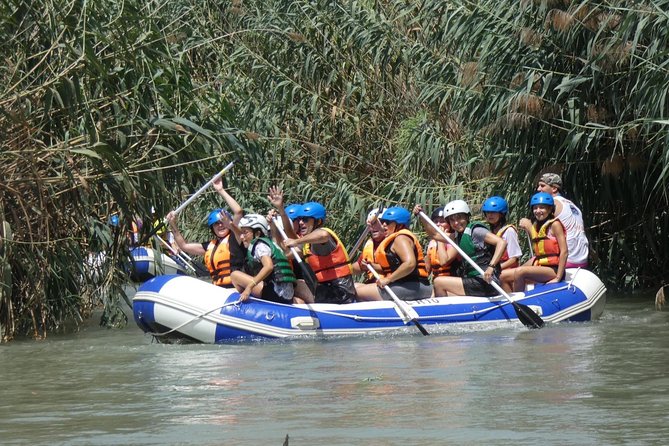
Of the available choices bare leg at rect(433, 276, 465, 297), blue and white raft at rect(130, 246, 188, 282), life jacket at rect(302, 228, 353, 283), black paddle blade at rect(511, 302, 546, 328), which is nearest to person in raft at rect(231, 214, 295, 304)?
life jacket at rect(302, 228, 353, 283)

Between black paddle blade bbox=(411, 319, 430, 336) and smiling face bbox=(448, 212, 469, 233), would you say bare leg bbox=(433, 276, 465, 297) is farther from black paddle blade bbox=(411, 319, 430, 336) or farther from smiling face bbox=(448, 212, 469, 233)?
black paddle blade bbox=(411, 319, 430, 336)

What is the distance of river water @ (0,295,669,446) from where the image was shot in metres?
6.83

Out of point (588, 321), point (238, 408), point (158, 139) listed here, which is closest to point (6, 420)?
point (238, 408)

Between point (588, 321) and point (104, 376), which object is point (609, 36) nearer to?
point (588, 321)

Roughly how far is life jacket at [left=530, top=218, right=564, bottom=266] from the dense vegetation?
966mm

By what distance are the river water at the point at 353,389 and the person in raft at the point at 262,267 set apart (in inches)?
23.6

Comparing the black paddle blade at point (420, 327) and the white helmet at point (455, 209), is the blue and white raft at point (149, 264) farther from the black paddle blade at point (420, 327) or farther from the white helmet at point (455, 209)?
the black paddle blade at point (420, 327)

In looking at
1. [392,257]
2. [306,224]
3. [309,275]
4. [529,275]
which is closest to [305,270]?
[309,275]

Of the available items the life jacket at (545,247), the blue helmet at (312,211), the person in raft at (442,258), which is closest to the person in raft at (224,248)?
the blue helmet at (312,211)

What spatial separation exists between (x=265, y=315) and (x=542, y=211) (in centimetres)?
262

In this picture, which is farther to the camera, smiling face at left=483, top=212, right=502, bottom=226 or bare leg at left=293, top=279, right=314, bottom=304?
smiling face at left=483, top=212, right=502, bottom=226

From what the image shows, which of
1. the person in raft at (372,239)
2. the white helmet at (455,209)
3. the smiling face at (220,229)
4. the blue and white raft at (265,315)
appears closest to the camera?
the blue and white raft at (265,315)

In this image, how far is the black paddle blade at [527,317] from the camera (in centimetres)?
1120

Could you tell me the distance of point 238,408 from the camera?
25.1 ft
